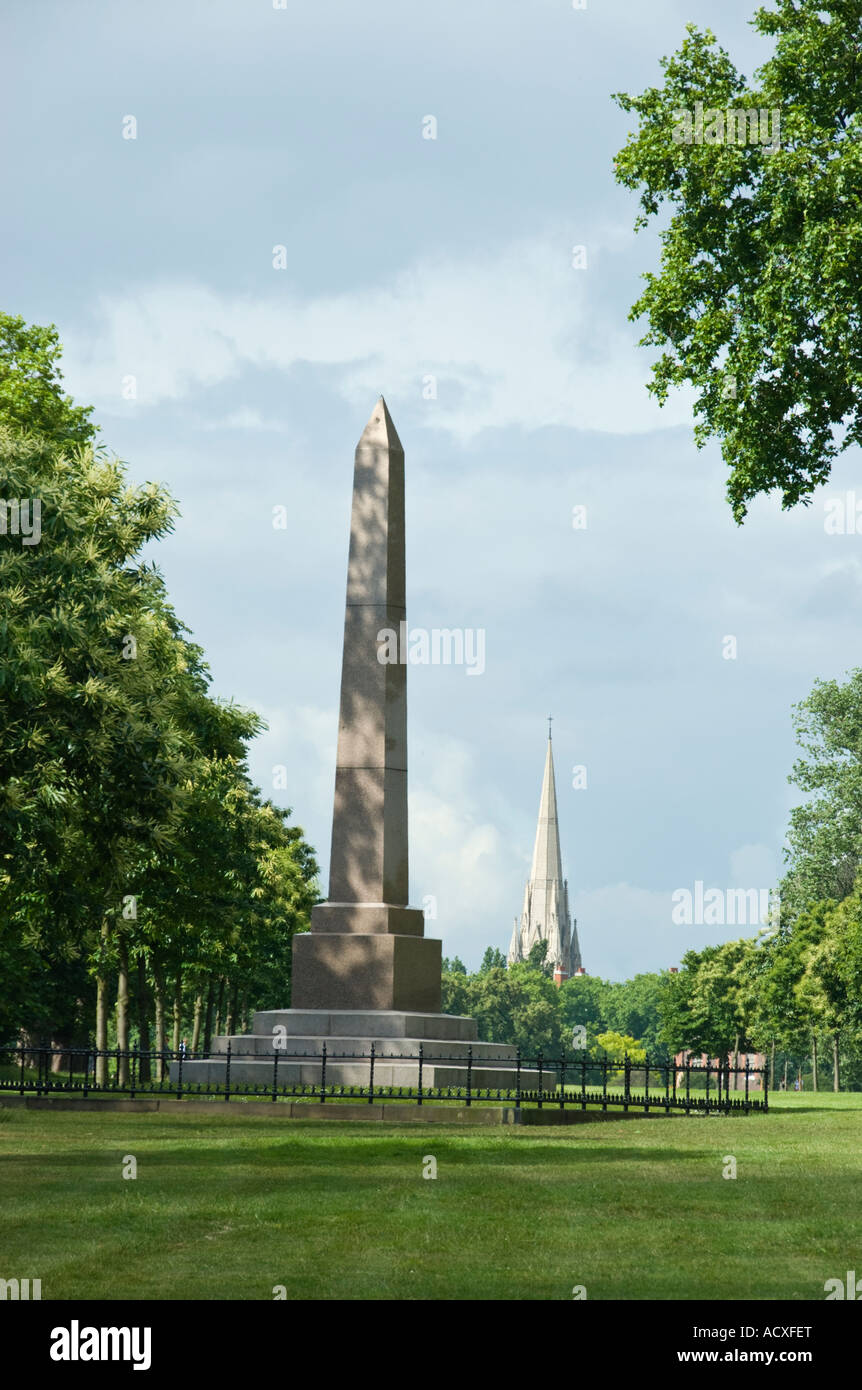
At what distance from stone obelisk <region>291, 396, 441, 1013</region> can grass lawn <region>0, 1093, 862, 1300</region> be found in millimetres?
8459

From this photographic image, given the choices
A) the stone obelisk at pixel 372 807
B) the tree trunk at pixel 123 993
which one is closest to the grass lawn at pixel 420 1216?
the stone obelisk at pixel 372 807

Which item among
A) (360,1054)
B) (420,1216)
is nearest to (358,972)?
(360,1054)

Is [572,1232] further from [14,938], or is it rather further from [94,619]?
[14,938]

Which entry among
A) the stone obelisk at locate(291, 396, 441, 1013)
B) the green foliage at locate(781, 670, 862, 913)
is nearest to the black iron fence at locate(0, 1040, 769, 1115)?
the stone obelisk at locate(291, 396, 441, 1013)

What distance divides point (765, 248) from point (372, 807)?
12395 mm

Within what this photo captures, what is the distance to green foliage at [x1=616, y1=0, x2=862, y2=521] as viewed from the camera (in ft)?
79.4

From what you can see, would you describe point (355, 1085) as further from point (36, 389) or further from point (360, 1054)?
point (36, 389)

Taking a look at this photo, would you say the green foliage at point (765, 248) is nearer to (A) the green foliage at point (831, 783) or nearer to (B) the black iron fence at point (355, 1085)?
(B) the black iron fence at point (355, 1085)

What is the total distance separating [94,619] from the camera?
21.3 meters

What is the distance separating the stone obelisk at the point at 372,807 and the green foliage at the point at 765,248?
23.4 ft

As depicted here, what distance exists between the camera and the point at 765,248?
2503cm

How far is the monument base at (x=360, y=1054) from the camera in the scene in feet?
90.4
